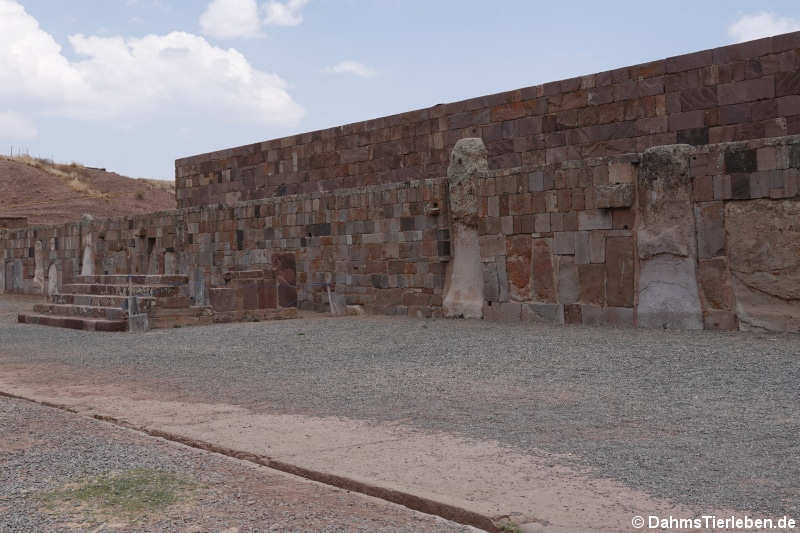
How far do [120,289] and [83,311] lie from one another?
2.40 ft

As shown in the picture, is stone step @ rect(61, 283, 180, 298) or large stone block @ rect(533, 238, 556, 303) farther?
stone step @ rect(61, 283, 180, 298)

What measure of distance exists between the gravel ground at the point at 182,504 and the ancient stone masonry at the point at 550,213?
252 inches

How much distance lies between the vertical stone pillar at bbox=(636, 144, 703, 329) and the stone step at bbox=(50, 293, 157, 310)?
23.2 feet

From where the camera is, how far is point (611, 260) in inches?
386

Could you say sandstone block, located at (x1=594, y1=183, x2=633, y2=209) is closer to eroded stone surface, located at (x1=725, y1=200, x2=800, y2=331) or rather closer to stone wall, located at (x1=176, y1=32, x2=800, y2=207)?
Result: eroded stone surface, located at (x1=725, y1=200, x2=800, y2=331)

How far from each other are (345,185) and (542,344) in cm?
927

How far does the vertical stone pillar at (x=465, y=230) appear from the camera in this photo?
37.8ft

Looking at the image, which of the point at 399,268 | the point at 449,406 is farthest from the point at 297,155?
the point at 449,406

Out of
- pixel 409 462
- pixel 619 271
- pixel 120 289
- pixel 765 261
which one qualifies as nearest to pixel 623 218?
pixel 619 271

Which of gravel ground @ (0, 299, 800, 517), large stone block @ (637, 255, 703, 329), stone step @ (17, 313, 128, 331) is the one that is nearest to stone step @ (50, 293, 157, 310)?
stone step @ (17, 313, 128, 331)

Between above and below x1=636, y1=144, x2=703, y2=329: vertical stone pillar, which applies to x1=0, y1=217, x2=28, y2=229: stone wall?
above

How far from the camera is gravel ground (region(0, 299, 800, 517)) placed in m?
3.93

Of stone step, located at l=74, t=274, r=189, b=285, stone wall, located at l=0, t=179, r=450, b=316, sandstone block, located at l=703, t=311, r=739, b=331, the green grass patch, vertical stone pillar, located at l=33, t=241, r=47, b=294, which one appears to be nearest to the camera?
the green grass patch

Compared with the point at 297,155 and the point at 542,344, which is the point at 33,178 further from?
the point at 542,344
